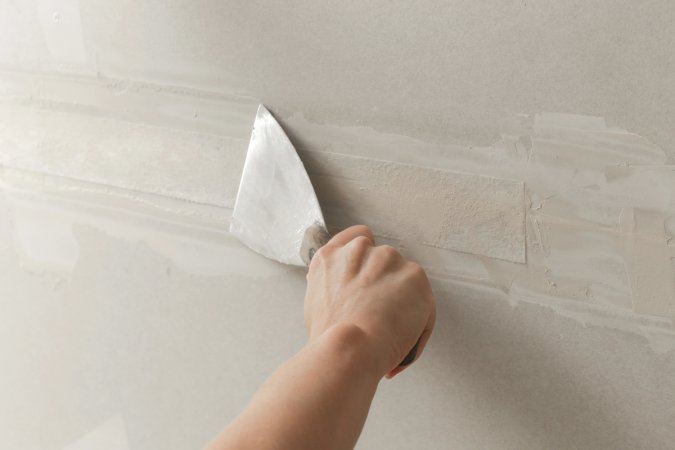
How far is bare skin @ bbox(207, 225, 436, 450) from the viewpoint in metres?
0.72

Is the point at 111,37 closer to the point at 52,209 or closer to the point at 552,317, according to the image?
the point at 52,209

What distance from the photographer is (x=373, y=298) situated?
3.15 feet

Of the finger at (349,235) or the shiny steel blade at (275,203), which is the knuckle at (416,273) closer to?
the finger at (349,235)

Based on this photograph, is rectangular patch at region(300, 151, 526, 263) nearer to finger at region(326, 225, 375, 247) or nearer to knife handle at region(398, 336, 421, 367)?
finger at region(326, 225, 375, 247)

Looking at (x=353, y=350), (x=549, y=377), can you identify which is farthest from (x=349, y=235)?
(x=549, y=377)

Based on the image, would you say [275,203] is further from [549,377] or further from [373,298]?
[549,377]

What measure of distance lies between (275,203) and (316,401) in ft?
2.08

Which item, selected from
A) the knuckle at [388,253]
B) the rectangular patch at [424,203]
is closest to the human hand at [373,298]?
the knuckle at [388,253]

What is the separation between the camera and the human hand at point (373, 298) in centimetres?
92

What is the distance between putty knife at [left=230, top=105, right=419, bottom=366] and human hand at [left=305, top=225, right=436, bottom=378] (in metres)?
0.17

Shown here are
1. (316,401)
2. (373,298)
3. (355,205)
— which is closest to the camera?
(316,401)

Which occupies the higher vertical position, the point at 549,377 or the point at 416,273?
the point at 416,273

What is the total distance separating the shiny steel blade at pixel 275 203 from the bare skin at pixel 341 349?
157 millimetres

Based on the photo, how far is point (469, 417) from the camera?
120 centimetres
